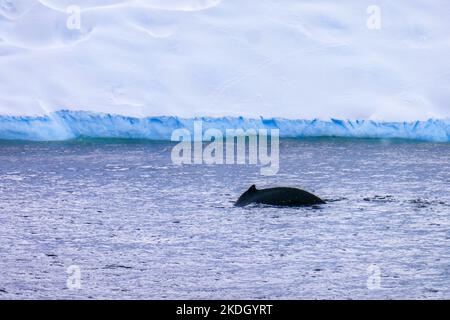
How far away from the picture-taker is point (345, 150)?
878 inches

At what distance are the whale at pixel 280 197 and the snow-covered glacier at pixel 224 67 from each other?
789 cm

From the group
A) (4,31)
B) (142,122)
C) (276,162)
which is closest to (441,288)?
(276,162)

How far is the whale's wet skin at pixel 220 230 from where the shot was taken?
34.9 ft

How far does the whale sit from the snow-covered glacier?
7887 mm

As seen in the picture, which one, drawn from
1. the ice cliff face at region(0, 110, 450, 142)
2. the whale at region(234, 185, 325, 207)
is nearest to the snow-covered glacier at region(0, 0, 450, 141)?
the ice cliff face at region(0, 110, 450, 142)

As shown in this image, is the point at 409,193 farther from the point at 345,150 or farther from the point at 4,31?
the point at 4,31

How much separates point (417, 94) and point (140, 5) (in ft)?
23.6

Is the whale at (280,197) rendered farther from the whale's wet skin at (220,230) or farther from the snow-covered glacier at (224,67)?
the snow-covered glacier at (224,67)

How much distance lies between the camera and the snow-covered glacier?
23344mm

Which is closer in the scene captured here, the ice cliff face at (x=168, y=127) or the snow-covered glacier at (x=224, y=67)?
the ice cliff face at (x=168, y=127)

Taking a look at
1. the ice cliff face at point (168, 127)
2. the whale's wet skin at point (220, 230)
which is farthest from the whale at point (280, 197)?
the ice cliff face at point (168, 127)

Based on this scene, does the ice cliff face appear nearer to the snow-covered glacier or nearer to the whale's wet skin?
the snow-covered glacier

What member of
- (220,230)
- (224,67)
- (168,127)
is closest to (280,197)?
(220,230)

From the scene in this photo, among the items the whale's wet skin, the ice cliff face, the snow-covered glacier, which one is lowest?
the whale's wet skin
